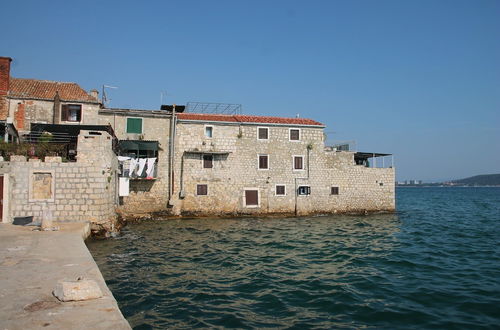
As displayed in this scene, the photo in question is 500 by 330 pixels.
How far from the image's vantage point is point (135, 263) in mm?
12484

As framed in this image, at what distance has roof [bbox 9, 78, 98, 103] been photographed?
80.6 feet

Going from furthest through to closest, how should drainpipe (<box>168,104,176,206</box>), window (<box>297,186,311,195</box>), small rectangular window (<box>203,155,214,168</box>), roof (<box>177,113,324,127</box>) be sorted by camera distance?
1. window (<box>297,186,311,195</box>)
2. roof (<box>177,113,324,127</box>)
3. small rectangular window (<box>203,155,214,168</box>)
4. drainpipe (<box>168,104,176,206</box>)

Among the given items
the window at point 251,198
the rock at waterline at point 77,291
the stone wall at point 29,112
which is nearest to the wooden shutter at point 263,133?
the window at point 251,198

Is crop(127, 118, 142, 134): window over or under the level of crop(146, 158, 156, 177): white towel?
over

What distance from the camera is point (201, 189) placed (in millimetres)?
27109

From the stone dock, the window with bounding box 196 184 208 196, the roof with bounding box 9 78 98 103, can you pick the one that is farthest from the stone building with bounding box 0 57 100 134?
the stone dock

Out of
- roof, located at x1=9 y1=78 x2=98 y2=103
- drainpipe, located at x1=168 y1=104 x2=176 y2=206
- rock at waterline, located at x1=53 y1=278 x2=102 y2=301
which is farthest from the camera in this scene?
drainpipe, located at x1=168 y1=104 x2=176 y2=206

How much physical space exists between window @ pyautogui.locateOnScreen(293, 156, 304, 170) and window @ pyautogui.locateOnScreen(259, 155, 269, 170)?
7.93 ft

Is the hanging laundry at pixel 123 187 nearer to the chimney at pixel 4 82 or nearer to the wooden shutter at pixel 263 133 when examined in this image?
the chimney at pixel 4 82

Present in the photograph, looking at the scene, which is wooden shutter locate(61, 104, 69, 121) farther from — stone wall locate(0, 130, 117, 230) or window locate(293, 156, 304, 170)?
window locate(293, 156, 304, 170)

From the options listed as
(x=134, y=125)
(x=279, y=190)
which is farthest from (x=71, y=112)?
(x=279, y=190)

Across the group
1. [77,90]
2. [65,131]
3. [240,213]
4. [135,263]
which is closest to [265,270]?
[135,263]

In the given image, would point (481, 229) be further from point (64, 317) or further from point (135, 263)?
point (64, 317)

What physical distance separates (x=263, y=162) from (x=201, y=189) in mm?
5657
